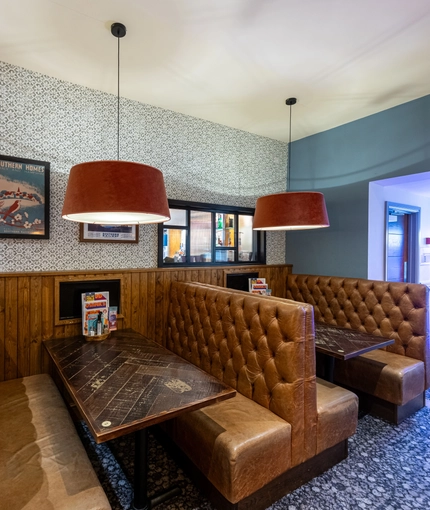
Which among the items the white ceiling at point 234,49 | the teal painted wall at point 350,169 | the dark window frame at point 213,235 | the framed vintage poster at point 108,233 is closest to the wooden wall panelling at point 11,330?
the framed vintage poster at point 108,233

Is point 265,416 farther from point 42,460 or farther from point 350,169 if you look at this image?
point 350,169

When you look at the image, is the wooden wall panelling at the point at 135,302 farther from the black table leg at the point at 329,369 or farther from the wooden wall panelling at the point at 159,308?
the black table leg at the point at 329,369

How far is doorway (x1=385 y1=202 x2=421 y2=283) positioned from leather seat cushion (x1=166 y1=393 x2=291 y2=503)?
3242mm

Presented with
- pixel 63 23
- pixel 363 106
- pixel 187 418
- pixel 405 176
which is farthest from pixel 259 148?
pixel 187 418

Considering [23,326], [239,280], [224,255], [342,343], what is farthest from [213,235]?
[23,326]

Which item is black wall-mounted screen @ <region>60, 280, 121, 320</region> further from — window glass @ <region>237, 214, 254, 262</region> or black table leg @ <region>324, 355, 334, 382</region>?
black table leg @ <region>324, 355, 334, 382</region>

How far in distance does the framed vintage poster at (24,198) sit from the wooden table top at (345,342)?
2.45 meters

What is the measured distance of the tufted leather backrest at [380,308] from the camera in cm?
272

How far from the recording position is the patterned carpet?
175 cm

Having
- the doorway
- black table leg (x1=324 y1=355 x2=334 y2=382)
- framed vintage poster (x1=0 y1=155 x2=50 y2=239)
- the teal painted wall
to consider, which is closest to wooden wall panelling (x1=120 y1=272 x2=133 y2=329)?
framed vintage poster (x1=0 y1=155 x2=50 y2=239)

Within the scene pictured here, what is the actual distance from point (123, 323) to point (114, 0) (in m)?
2.43

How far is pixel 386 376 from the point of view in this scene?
8.41 feet

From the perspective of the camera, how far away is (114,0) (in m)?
1.80

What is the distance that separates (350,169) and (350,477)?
9.95 feet
